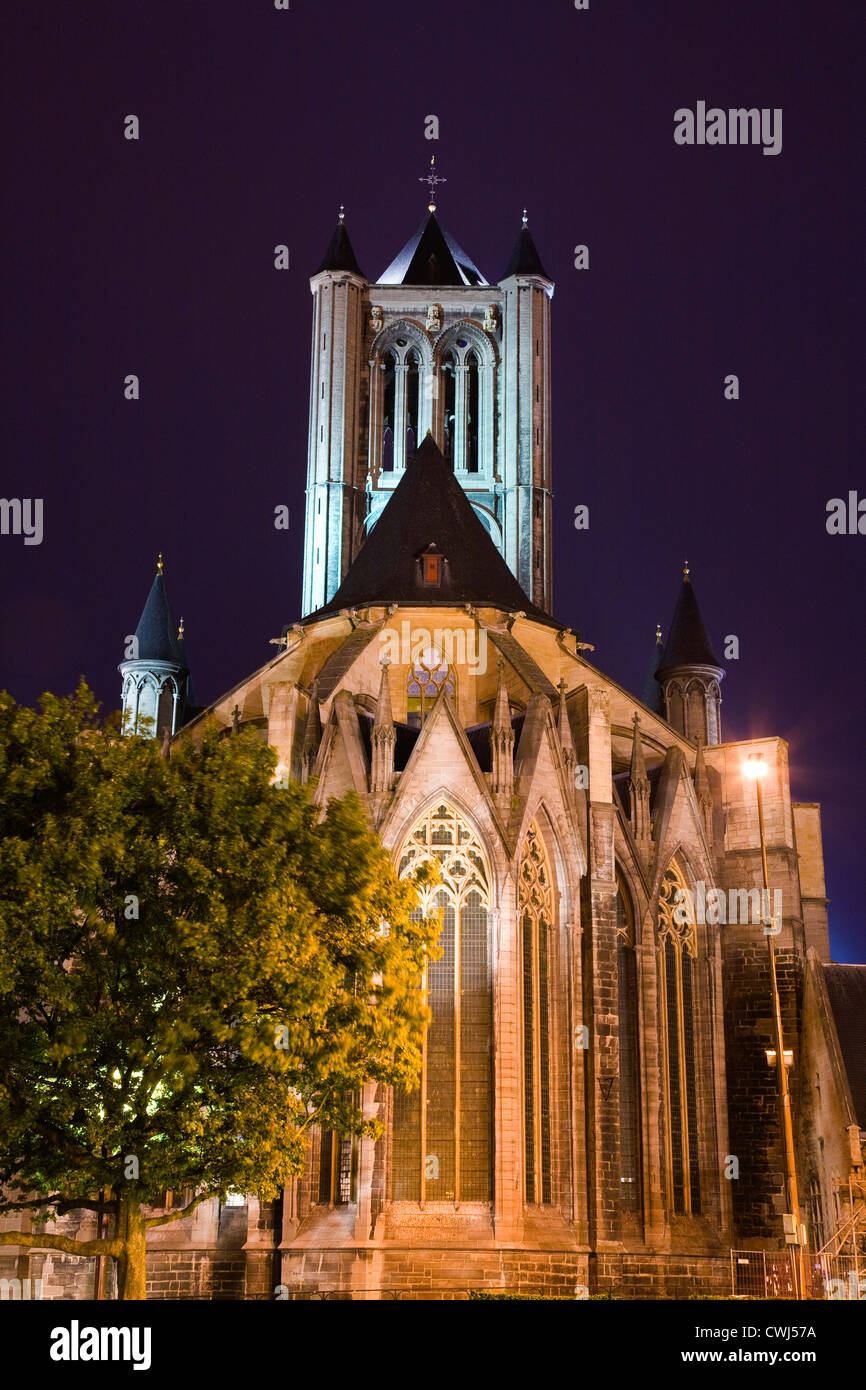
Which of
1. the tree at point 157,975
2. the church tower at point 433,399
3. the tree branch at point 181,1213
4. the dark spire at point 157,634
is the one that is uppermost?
the church tower at point 433,399

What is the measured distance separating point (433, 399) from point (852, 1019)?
3305 centimetres

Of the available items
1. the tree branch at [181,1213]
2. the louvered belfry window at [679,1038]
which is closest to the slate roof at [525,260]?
the louvered belfry window at [679,1038]

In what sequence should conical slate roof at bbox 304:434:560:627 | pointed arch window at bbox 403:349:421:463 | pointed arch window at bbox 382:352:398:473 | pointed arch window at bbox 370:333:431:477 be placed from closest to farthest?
conical slate roof at bbox 304:434:560:627
pointed arch window at bbox 370:333:431:477
pointed arch window at bbox 403:349:421:463
pointed arch window at bbox 382:352:398:473

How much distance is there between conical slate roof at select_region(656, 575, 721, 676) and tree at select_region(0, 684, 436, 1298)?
3143 centimetres

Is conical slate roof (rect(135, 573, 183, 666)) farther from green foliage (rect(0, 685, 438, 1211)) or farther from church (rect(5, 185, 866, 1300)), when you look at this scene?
green foliage (rect(0, 685, 438, 1211))

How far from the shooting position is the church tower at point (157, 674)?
5819cm

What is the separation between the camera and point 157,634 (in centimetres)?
5903

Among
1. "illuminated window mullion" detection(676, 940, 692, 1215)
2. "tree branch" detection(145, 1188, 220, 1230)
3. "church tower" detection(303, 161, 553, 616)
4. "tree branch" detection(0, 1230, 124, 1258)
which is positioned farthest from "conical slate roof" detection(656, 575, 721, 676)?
"tree branch" detection(0, 1230, 124, 1258)

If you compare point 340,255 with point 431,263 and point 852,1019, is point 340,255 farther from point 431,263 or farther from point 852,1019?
point 852,1019

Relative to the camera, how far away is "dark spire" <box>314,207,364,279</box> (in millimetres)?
65250

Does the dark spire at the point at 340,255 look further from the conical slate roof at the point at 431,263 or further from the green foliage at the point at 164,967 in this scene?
the green foliage at the point at 164,967

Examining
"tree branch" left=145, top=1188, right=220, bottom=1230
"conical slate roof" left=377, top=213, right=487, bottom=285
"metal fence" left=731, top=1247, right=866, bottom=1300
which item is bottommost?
"metal fence" left=731, top=1247, right=866, bottom=1300

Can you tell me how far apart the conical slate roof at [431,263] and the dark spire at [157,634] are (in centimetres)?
1691
